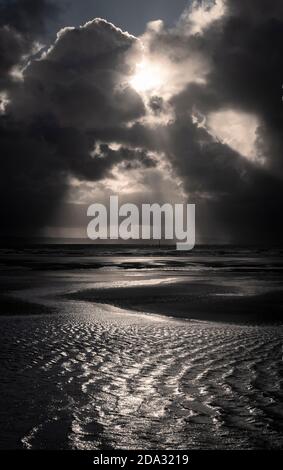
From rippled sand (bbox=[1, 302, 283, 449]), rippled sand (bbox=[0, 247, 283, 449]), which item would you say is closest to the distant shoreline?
rippled sand (bbox=[0, 247, 283, 449])

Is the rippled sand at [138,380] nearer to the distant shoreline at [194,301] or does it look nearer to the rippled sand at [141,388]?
the rippled sand at [141,388]

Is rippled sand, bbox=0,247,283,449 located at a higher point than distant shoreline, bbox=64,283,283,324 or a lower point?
higher

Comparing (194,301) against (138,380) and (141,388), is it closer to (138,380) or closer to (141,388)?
(138,380)

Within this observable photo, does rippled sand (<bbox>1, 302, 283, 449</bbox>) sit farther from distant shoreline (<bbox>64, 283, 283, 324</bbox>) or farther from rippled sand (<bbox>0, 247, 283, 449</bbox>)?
distant shoreline (<bbox>64, 283, 283, 324</bbox>)

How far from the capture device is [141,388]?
8914 millimetres

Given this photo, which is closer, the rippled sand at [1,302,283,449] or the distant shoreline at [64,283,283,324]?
the rippled sand at [1,302,283,449]

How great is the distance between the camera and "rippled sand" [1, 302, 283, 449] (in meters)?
6.68

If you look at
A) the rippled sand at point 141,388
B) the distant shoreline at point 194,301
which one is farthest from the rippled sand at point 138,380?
the distant shoreline at point 194,301

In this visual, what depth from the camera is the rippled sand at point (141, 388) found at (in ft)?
21.9

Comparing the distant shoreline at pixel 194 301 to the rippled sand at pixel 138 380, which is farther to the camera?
the distant shoreline at pixel 194 301

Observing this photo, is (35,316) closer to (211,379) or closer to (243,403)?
(211,379)

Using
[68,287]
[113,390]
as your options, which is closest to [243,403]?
[113,390]

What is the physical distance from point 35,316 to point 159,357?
348 inches

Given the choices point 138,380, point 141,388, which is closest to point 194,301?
point 138,380
